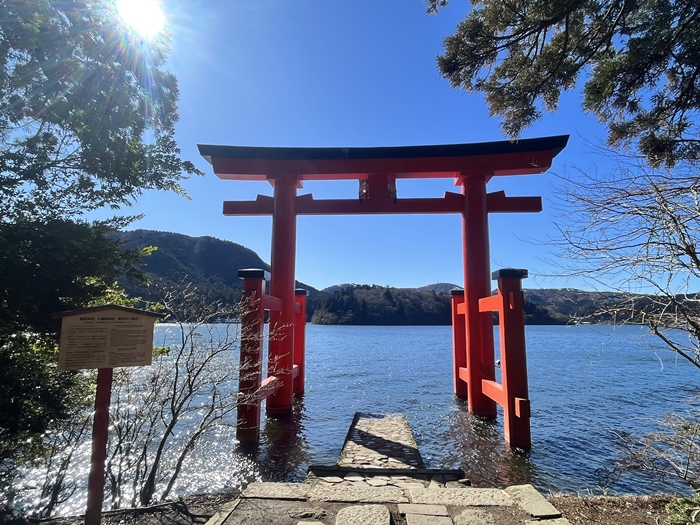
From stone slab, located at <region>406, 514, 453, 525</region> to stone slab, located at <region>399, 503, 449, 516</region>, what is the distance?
2.0 inches

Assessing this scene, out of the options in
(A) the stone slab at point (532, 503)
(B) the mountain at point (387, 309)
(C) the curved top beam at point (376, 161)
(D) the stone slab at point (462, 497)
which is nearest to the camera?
(A) the stone slab at point (532, 503)

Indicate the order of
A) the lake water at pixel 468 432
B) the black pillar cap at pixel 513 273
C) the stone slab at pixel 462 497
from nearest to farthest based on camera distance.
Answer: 1. the stone slab at pixel 462 497
2. the lake water at pixel 468 432
3. the black pillar cap at pixel 513 273

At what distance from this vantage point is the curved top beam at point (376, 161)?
254 inches

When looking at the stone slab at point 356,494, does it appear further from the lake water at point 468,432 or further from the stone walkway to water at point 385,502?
the lake water at point 468,432

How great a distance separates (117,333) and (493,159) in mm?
6185

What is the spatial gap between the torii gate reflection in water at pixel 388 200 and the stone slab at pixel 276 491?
298 cm

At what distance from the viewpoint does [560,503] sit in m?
2.92

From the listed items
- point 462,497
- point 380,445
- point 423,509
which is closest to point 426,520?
point 423,509

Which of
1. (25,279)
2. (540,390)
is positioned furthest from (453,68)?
(540,390)

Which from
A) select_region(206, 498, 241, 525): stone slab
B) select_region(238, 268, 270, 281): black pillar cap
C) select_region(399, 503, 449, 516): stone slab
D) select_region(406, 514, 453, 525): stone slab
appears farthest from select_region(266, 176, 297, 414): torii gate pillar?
select_region(406, 514, 453, 525): stone slab

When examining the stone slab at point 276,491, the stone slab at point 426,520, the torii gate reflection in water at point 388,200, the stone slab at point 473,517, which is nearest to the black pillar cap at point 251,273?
the torii gate reflection in water at point 388,200

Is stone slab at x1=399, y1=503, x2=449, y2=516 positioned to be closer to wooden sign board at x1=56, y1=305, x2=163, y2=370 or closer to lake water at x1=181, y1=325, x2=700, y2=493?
lake water at x1=181, y1=325, x2=700, y2=493

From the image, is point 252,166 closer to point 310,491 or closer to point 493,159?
point 493,159

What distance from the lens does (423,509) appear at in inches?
105
